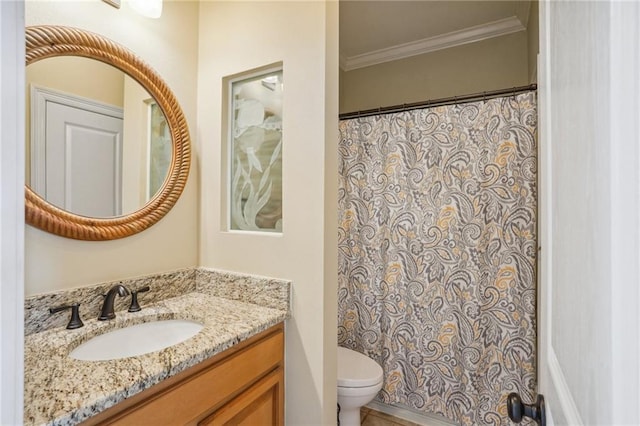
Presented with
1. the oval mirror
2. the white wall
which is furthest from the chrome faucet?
the white wall

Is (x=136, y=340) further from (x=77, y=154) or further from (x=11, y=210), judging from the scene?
(x=11, y=210)

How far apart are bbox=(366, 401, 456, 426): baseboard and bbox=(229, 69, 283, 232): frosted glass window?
5.08 ft

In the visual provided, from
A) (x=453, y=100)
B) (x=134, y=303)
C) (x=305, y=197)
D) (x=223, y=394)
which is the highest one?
(x=453, y=100)

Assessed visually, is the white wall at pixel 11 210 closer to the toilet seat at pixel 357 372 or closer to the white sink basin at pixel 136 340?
the white sink basin at pixel 136 340

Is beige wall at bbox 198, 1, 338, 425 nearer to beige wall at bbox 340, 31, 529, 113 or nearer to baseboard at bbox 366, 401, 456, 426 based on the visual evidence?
baseboard at bbox 366, 401, 456, 426

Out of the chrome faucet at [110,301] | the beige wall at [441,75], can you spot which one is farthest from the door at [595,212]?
the beige wall at [441,75]

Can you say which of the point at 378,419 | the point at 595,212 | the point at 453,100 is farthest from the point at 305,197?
the point at 378,419

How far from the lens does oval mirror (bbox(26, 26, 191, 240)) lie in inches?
44.0

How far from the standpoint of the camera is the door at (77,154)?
1127 millimetres

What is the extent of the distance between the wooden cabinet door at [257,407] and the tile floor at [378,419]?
99cm

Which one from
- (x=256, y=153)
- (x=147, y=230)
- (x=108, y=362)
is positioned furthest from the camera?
(x=256, y=153)

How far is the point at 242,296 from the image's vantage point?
Result: 1495 mm

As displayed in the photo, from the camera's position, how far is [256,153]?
1.56 metres

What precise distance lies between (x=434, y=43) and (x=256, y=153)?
206 centimetres
